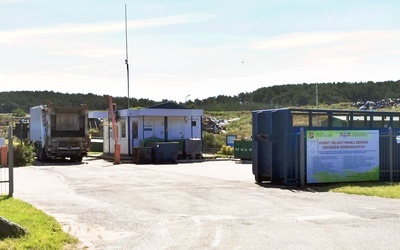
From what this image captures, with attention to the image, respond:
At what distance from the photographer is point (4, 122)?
37.1 meters

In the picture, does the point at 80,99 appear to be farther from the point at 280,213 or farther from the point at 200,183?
the point at 280,213

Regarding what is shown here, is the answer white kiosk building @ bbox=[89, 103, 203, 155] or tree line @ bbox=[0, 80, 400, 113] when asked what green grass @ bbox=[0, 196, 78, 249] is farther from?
tree line @ bbox=[0, 80, 400, 113]

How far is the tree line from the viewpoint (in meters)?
105

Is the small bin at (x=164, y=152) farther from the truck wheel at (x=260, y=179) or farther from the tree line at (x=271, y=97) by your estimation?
the tree line at (x=271, y=97)

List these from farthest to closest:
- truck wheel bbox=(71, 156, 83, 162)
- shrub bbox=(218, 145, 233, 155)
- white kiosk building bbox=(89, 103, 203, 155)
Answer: shrub bbox=(218, 145, 233, 155) → white kiosk building bbox=(89, 103, 203, 155) → truck wheel bbox=(71, 156, 83, 162)

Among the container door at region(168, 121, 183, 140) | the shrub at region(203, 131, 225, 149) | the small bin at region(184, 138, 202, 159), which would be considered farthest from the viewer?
the shrub at region(203, 131, 225, 149)

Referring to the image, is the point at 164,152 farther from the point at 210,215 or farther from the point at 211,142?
the point at 210,215

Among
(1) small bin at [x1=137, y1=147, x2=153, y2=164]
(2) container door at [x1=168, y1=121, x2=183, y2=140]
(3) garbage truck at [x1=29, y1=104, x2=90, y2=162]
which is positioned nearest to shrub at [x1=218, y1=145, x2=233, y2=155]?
(2) container door at [x1=168, y1=121, x2=183, y2=140]

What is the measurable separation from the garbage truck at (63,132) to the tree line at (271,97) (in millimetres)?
66622

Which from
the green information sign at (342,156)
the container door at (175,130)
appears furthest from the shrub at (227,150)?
the green information sign at (342,156)

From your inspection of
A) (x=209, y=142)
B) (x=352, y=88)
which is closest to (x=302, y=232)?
(x=209, y=142)

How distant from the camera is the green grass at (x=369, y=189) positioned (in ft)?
55.8

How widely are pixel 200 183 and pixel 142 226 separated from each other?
29.1 ft

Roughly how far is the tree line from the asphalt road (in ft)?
270
